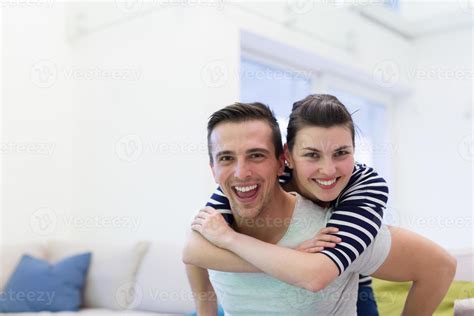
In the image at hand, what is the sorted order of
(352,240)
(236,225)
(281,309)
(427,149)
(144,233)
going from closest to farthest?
1. (352,240)
2. (281,309)
3. (236,225)
4. (144,233)
5. (427,149)

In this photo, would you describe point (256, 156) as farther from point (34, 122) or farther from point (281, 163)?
point (34, 122)

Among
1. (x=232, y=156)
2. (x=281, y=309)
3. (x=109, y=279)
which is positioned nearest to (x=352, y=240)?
(x=281, y=309)

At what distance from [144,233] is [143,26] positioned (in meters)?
1.48

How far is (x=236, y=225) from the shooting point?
5.63 feet

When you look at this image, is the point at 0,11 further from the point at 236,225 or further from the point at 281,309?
the point at 281,309

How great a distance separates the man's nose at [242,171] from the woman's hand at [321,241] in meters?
0.25
